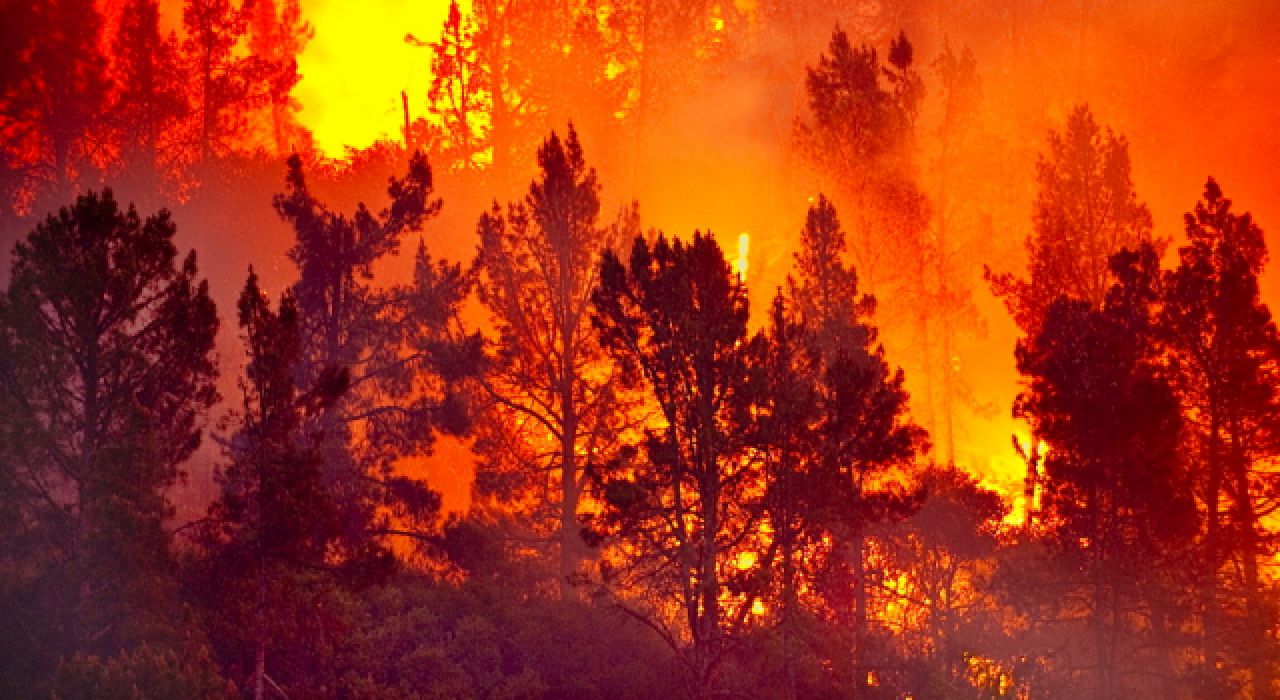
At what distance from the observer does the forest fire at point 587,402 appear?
1384cm

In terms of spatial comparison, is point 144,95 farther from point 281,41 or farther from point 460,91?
point 281,41

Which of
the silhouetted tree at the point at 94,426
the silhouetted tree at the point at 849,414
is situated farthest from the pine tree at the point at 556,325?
the silhouetted tree at the point at 94,426

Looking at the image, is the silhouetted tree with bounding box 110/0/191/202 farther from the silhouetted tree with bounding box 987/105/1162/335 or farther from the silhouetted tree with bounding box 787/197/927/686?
the silhouetted tree with bounding box 987/105/1162/335

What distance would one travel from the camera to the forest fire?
1384cm

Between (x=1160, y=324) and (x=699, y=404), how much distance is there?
42.7 ft

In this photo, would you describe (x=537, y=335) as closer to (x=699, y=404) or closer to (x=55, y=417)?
(x=699, y=404)

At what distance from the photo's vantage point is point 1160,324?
2283 cm

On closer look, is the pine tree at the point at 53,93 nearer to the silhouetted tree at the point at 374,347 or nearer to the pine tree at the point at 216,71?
the pine tree at the point at 216,71

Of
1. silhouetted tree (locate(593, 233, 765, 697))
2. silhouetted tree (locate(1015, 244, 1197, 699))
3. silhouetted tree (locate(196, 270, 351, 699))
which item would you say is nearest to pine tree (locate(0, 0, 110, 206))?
silhouetted tree (locate(196, 270, 351, 699))

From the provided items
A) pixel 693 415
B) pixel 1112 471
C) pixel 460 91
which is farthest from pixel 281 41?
pixel 1112 471

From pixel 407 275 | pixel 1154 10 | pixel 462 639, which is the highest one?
pixel 1154 10

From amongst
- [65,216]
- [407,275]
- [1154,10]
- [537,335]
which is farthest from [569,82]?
[1154,10]

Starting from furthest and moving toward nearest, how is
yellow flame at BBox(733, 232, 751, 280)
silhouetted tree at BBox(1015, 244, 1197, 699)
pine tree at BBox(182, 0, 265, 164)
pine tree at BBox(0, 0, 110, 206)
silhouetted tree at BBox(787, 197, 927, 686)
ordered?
yellow flame at BBox(733, 232, 751, 280)
pine tree at BBox(182, 0, 265, 164)
pine tree at BBox(0, 0, 110, 206)
silhouetted tree at BBox(1015, 244, 1197, 699)
silhouetted tree at BBox(787, 197, 927, 686)

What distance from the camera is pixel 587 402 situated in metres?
22.9
